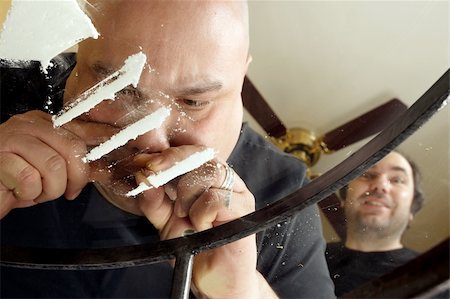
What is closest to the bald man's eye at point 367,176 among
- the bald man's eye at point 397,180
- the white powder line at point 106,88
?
the bald man's eye at point 397,180

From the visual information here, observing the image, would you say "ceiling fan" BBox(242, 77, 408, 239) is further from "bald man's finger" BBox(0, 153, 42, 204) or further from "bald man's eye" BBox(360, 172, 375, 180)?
"bald man's finger" BBox(0, 153, 42, 204)

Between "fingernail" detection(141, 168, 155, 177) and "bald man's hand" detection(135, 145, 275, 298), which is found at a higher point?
"fingernail" detection(141, 168, 155, 177)

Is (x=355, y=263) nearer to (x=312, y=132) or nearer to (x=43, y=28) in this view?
(x=312, y=132)

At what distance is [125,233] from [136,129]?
6 centimetres

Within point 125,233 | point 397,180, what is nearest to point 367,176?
point 397,180

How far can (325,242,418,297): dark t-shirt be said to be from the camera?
Answer: 0.88ft

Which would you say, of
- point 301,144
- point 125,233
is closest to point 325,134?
point 301,144

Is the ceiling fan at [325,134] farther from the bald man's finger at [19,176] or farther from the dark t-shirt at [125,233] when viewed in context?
the bald man's finger at [19,176]

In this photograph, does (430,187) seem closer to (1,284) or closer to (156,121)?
(156,121)

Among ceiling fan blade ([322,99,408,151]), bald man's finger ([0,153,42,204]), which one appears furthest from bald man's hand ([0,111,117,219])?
ceiling fan blade ([322,99,408,151])

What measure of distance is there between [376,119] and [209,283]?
0.36 feet

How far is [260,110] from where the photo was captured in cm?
32

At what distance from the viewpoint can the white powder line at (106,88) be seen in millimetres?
308

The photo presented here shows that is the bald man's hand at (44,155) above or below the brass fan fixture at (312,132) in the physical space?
below
